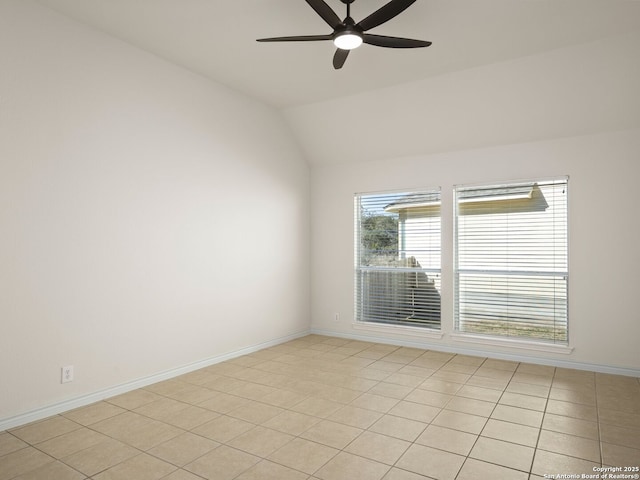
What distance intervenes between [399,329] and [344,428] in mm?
2619

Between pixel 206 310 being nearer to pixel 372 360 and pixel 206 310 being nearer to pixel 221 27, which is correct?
pixel 372 360

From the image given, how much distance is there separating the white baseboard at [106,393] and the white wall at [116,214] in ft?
0.14

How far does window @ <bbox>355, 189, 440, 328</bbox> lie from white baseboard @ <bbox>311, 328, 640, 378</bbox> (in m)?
0.23

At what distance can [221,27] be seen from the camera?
137 inches

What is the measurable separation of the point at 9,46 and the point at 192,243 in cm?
217

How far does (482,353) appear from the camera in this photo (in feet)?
16.2

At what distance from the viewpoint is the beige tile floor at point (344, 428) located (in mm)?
2516

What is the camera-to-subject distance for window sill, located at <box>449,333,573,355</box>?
178 inches

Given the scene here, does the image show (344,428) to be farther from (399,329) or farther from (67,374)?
(399,329)

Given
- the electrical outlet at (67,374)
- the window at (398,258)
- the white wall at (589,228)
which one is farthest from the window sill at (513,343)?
the electrical outlet at (67,374)

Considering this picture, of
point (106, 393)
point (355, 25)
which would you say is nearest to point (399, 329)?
point (106, 393)

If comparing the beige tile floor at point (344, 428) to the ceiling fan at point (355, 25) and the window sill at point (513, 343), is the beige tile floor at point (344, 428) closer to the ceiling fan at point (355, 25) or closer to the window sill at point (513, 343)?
the window sill at point (513, 343)

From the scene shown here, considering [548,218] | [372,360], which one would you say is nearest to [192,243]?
[372,360]

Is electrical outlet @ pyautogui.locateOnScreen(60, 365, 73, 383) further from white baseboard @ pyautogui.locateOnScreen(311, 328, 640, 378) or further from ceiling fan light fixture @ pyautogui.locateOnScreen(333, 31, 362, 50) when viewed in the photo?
white baseboard @ pyautogui.locateOnScreen(311, 328, 640, 378)
